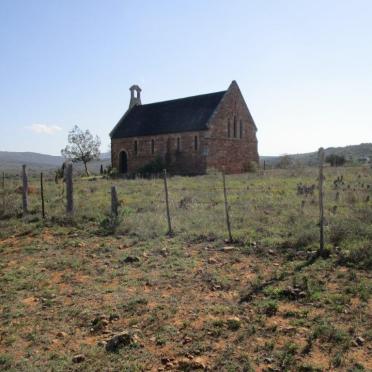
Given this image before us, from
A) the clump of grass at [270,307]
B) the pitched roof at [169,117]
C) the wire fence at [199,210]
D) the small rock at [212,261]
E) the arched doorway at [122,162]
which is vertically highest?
the pitched roof at [169,117]

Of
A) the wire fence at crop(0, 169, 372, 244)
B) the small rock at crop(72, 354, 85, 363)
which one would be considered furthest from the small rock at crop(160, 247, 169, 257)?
the small rock at crop(72, 354, 85, 363)

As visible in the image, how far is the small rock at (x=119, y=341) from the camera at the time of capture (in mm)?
4781

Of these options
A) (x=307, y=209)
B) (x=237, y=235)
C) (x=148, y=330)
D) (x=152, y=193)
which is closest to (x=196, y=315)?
(x=148, y=330)

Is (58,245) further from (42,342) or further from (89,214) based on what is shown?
(42,342)

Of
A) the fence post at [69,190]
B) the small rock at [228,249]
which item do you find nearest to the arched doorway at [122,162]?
the fence post at [69,190]

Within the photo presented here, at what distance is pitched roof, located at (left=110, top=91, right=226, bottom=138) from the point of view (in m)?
35.3

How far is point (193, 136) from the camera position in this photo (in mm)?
34844

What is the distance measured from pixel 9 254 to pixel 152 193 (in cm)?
946

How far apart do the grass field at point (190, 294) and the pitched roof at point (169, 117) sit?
24.3 meters

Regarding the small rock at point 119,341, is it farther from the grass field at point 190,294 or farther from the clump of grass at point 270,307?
the clump of grass at point 270,307

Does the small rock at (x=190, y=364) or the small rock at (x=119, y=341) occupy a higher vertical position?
the small rock at (x=119, y=341)

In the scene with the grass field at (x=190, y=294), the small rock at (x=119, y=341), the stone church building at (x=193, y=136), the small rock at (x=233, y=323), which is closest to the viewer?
the grass field at (x=190, y=294)

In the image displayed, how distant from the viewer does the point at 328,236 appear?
8727 mm

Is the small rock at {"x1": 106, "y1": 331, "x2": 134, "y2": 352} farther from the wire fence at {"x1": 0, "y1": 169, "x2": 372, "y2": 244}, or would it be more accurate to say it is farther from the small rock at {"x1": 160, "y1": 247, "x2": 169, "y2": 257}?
the wire fence at {"x1": 0, "y1": 169, "x2": 372, "y2": 244}
